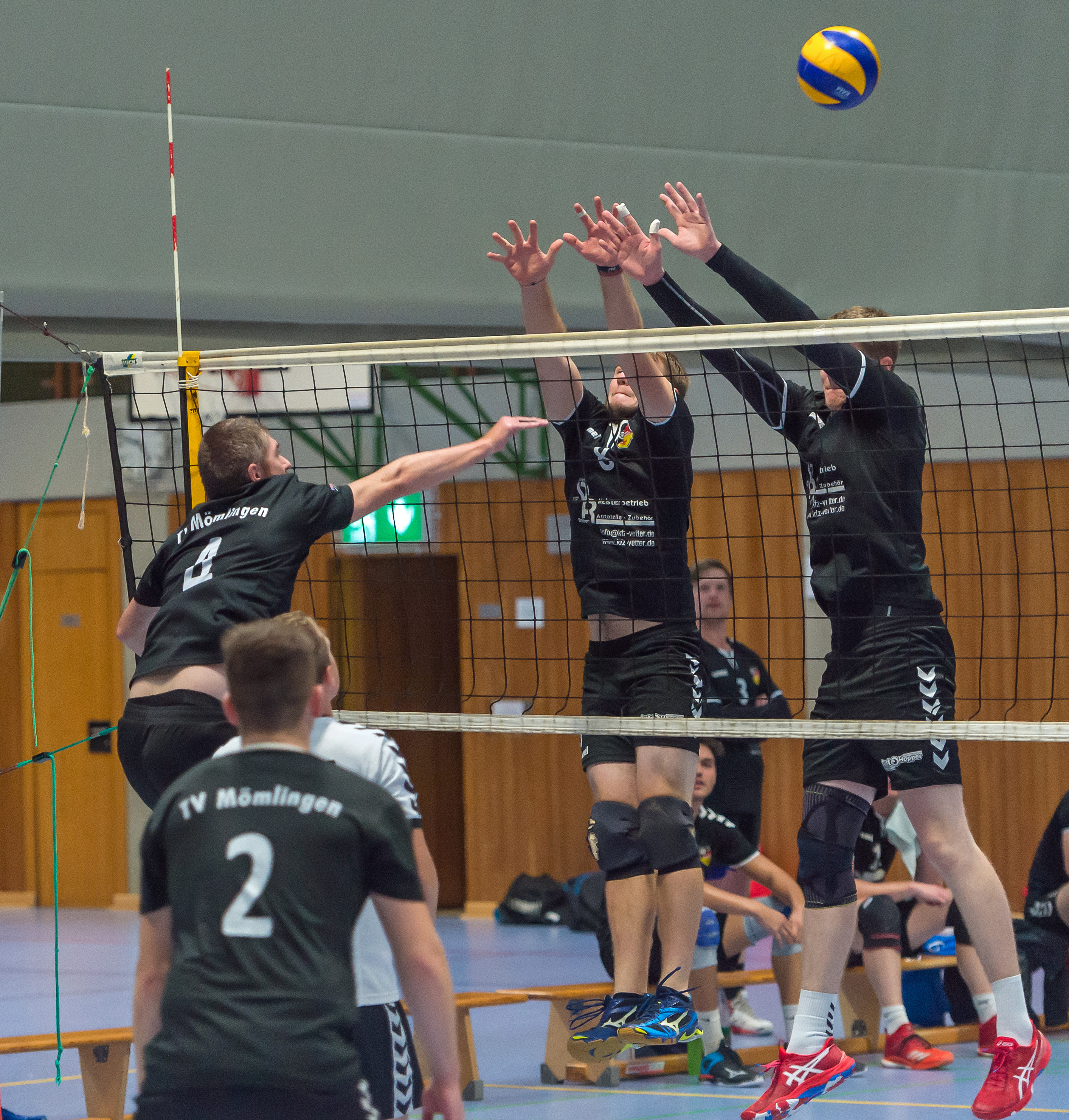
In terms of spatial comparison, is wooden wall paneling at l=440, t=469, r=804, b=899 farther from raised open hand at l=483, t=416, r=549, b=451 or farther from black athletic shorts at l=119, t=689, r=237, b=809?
black athletic shorts at l=119, t=689, r=237, b=809

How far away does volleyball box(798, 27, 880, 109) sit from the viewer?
519 cm

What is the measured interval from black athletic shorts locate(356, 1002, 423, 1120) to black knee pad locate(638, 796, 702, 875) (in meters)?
1.41

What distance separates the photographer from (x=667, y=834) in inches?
175

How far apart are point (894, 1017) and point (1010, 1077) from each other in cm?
219

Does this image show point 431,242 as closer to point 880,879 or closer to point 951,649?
point 880,879

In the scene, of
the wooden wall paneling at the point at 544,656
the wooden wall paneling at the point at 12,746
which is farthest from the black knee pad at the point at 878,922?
the wooden wall paneling at the point at 12,746

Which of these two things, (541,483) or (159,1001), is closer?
(159,1001)

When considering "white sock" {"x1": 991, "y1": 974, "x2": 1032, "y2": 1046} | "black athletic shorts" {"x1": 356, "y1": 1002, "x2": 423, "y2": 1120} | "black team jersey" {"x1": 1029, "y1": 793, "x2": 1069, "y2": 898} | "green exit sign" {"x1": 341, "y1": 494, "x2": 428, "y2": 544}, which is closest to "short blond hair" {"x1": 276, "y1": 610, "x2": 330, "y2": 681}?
"black athletic shorts" {"x1": 356, "y1": 1002, "x2": 423, "y2": 1120}

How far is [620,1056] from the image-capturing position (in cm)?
621

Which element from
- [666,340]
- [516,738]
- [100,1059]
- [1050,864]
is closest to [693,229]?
[666,340]

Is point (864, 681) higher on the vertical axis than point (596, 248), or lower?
lower

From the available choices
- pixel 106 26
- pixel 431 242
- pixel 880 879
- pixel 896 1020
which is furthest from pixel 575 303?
pixel 896 1020

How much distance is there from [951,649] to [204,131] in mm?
4799

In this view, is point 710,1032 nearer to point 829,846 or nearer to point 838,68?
point 829,846
